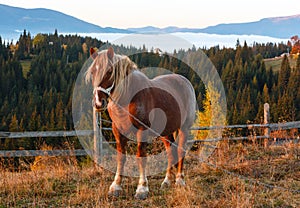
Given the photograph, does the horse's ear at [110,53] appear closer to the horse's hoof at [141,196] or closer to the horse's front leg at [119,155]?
the horse's front leg at [119,155]

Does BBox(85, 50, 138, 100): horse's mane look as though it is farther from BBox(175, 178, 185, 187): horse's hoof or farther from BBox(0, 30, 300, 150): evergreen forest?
BBox(0, 30, 300, 150): evergreen forest

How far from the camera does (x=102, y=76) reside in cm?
375

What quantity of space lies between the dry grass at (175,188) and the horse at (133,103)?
0.27 meters

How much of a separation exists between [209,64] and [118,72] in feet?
6.82

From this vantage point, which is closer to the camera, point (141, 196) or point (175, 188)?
point (141, 196)

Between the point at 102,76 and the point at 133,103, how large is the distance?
542 millimetres

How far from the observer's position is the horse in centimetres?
380

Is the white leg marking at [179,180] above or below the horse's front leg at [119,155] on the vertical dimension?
below

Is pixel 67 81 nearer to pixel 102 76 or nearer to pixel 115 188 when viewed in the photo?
pixel 115 188

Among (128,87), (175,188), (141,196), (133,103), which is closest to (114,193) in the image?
(141,196)

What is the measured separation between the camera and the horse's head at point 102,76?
3.74 meters

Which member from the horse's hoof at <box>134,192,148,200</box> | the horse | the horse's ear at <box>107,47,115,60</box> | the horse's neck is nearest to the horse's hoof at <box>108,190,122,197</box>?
the horse

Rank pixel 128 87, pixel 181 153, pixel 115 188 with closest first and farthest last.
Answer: pixel 128 87, pixel 115 188, pixel 181 153

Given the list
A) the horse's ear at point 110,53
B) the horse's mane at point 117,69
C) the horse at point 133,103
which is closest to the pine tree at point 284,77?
the horse at point 133,103
